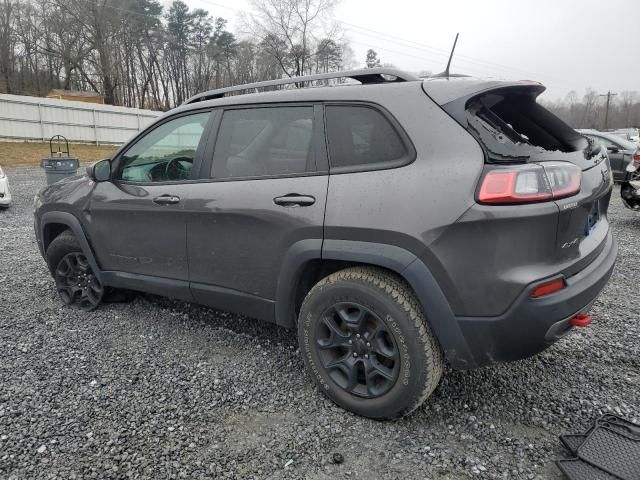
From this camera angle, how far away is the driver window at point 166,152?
3.08 meters

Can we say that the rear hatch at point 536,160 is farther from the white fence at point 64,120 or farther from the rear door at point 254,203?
the white fence at point 64,120

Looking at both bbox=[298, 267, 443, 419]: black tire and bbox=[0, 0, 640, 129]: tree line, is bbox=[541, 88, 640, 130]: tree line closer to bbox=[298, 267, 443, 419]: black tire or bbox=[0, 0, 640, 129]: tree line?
bbox=[0, 0, 640, 129]: tree line

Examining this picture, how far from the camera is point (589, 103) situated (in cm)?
8244

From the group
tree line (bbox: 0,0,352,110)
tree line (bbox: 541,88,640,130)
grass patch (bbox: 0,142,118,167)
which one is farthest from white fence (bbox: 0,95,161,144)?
tree line (bbox: 541,88,640,130)

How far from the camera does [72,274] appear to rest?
3879 mm

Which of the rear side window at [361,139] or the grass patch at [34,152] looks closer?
the rear side window at [361,139]

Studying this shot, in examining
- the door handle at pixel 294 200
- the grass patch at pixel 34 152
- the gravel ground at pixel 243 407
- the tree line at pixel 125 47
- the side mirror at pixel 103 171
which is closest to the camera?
the gravel ground at pixel 243 407

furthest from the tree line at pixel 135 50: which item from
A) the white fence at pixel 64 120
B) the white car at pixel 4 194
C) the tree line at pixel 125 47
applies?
the white car at pixel 4 194

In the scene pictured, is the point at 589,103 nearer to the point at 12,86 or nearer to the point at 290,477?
the point at 12,86

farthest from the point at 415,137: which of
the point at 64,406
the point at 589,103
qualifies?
the point at 589,103

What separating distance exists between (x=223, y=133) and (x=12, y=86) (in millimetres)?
51113

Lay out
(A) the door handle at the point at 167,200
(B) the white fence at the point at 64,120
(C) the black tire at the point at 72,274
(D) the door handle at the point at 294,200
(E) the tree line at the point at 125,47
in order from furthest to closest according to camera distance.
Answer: (E) the tree line at the point at 125,47
(B) the white fence at the point at 64,120
(C) the black tire at the point at 72,274
(A) the door handle at the point at 167,200
(D) the door handle at the point at 294,200

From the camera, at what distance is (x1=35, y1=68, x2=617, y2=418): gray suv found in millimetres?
1975

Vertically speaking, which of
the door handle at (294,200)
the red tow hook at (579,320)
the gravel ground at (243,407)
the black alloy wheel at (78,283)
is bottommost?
the gravel ground at (243,407)
